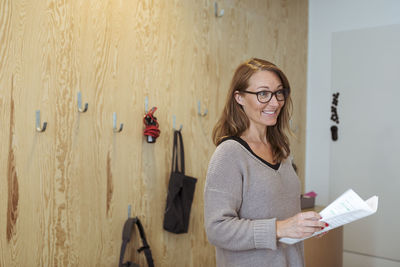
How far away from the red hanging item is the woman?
2.76 ft

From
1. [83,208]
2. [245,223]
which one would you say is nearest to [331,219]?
[245,223]

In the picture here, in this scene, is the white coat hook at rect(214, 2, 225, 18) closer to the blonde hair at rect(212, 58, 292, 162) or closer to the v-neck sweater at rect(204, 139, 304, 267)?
the blonde hair at rect(212, 58, 292, 162)

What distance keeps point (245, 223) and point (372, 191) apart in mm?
2651

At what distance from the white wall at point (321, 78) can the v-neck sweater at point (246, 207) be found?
100 inches

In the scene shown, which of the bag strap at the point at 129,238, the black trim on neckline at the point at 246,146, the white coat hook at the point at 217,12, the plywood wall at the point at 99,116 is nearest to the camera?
the black trim on neckline at the point at 246,146

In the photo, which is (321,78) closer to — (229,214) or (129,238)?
(129,238)

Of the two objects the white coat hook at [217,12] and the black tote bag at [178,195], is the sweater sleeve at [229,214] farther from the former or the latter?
the white coat hook at [217,12]

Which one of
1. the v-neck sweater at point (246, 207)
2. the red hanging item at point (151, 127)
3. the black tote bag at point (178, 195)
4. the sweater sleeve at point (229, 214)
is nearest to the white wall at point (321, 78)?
the black tote bag at point (178, 195)

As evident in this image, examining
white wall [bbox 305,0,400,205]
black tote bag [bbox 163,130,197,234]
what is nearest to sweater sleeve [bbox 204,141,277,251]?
black tote bag [bbox 163,130,197,234]

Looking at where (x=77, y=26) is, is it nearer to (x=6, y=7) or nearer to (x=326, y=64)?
(x=6, y=7)

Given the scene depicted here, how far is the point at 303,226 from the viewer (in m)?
1.19

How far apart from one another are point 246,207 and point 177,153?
1.23 meters

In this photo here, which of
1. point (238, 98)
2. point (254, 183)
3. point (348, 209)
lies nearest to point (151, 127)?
point (238, 98)

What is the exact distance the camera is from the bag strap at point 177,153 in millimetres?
2480
